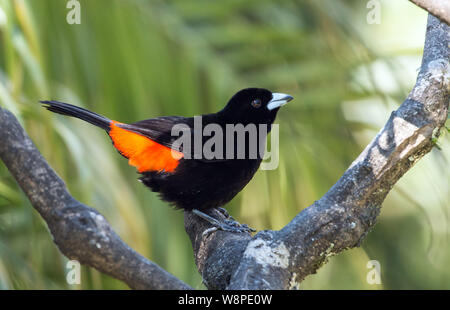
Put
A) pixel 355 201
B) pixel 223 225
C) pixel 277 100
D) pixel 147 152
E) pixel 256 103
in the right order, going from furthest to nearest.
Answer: pixel 256 103 < pixel 277 100 < pixel 147 152 < pixel 223 225 < pixel 355 201

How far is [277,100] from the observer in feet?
11.3

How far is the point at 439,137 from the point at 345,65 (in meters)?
1.56

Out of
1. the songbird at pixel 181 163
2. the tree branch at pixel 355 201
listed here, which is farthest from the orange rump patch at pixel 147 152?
the tree branch at pixel 355 201

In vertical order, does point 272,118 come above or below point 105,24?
below

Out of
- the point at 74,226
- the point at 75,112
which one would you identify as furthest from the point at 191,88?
the point at 74,226

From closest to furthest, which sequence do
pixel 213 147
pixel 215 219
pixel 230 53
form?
pixel 215 219 → pixel 213 147 → pixel 230 53

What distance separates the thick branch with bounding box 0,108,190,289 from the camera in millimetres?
1583

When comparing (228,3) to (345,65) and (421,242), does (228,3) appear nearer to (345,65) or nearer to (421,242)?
(345,65)

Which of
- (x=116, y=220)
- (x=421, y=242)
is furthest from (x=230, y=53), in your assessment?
(x=421, y=242)

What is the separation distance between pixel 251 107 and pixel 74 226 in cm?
212

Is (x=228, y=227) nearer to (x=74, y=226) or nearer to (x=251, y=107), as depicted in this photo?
(x=251, y=107)

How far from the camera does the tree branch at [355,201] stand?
7.11 feet

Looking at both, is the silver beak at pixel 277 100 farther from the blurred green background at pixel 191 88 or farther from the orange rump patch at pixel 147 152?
the orange rump patch at pixel 147 152

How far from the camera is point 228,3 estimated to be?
11.8 ft
